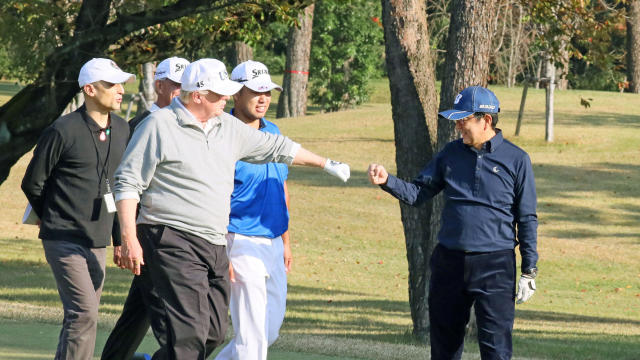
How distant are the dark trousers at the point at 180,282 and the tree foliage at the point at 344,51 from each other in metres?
37.0

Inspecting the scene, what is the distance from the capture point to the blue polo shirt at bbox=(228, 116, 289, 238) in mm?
6266

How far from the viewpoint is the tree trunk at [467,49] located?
10031 millimetres

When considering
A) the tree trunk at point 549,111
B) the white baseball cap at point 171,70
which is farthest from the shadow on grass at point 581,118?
the white baseball cap at point 171,70

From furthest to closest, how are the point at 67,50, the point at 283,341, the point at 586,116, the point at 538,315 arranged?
the point at 586,116 → the point at 538,315 → the point at 67,50 → the point at 283,341

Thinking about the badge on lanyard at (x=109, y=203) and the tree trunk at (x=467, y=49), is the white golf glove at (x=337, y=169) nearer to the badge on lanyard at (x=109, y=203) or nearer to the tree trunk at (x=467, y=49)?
the badge on lanyard at (x=109, y=203)

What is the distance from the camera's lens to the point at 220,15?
1318cm

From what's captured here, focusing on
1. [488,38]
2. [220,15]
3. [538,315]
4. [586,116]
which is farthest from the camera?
[586,116]

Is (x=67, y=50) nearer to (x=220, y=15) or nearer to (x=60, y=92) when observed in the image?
(x=60, y=92)

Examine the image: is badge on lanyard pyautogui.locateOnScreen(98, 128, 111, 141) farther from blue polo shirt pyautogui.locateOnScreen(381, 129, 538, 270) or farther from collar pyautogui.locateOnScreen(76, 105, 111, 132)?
blue polo shirt pyautogui.locateOnScreen(381, 129, 538, 270)

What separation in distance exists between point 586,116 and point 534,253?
1193 inches

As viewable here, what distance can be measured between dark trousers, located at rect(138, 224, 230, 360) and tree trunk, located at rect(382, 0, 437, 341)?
5382 mm

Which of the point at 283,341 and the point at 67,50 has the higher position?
the point at 67,50

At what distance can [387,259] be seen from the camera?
64.2 feet

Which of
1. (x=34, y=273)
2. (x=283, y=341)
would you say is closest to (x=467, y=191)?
(x=283, y=341)
